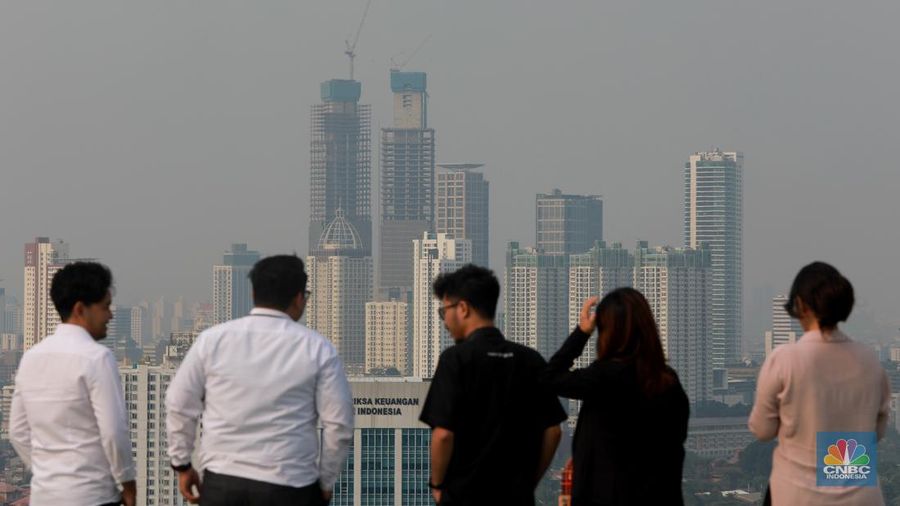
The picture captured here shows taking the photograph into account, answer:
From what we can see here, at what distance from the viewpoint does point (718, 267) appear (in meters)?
87.9

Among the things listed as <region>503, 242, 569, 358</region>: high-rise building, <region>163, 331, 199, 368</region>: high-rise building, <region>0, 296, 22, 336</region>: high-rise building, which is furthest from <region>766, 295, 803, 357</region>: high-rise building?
<region>0, 296, 22, 336</region>: high-rise building

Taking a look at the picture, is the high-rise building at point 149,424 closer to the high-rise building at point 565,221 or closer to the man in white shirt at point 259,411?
the man in white shirt at point 259,411

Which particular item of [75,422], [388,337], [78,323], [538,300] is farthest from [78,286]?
[388,337]

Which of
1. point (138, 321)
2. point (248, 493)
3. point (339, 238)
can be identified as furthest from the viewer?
point (339, 238)

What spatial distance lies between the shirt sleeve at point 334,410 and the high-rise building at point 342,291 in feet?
255

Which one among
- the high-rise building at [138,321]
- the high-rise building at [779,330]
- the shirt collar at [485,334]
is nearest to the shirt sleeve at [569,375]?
the shirt collar at [485,334]

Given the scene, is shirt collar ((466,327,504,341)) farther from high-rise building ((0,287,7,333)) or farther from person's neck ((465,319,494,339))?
high-rise building ((0,287,7,333))

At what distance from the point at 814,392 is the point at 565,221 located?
9613 cm

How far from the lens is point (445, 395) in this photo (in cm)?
334

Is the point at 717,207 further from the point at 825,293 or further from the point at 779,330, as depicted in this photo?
the point at 825,293

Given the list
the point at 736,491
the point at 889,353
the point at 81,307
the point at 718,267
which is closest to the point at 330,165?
the point at 718,267

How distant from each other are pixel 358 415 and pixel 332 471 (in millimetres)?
32903

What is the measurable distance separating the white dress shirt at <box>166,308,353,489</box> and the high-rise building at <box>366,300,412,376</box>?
7560 cm

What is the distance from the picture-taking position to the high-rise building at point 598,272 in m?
72.2
